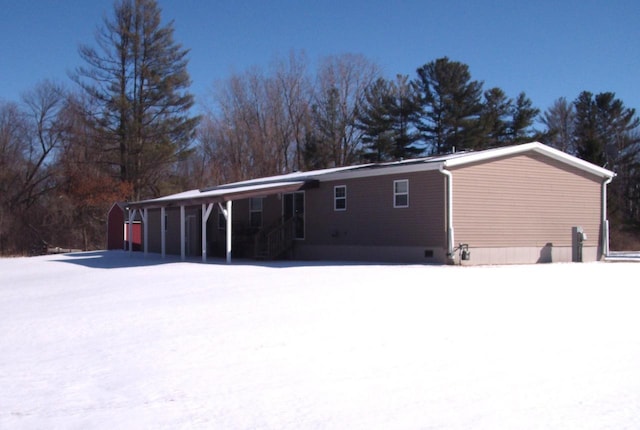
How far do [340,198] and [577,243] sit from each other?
7.81 m

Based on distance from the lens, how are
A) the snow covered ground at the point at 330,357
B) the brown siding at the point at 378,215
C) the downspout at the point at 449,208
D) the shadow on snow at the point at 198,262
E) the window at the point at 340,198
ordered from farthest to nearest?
the window at the point at 340,198 < the brown siding at the point at 378,215 < the shadow on snow at the point at 198,262 < the downspout at the point at 449,208 < the snow covered ground at the point at 330,357

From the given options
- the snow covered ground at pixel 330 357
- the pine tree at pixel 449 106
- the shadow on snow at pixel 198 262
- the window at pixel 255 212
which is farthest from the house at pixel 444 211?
the pine tree at pixel 449 106

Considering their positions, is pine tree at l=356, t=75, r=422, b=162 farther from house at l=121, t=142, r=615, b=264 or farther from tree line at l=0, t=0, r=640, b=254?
house at l=121, t=142, r=615, b=264

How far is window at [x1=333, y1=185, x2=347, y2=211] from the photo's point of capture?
2132cm

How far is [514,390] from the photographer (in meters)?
5.56

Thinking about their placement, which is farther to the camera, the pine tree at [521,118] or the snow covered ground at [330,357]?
the pine tree at [521,118]

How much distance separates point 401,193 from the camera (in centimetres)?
1950

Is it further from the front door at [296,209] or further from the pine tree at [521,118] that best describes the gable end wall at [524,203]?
the pine tree at [521,118]

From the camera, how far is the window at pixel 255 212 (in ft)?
81.6

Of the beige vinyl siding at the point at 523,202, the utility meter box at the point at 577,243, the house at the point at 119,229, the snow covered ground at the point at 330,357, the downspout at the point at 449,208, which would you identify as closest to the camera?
the snow covered ground at the point at 330,357

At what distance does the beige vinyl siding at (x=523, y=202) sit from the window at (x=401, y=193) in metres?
1.57

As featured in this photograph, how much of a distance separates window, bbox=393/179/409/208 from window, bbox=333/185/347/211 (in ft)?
7.12

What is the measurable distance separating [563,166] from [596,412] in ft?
57.2

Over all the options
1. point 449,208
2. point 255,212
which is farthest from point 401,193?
point 255,212
